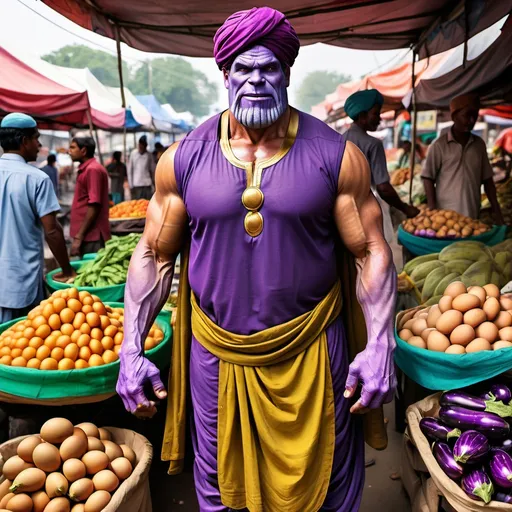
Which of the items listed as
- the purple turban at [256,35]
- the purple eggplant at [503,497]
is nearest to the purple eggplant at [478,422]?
the purple eggplant at [503,497]

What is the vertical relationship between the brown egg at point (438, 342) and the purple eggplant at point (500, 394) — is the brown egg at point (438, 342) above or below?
above

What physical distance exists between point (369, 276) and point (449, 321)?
0.87 meters

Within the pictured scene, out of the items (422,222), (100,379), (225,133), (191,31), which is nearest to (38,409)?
(100,379)

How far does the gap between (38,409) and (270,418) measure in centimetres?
158

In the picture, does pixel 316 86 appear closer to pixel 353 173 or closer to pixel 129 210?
pixel 129 210

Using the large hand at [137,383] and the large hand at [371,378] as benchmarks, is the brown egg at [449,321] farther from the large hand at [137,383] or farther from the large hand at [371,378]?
the large hand at [137,383]

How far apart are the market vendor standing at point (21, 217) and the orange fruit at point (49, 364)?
115cm

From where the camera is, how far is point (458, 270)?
377 centimetres

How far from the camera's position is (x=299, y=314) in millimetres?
1839

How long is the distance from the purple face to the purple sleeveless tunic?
153 mm

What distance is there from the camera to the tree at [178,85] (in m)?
81.4

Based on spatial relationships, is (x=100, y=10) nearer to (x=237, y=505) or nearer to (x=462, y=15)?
(x=462, y=15)

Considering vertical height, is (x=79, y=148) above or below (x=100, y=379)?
above

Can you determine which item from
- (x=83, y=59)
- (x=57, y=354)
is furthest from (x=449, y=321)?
(x=83, y=59)
